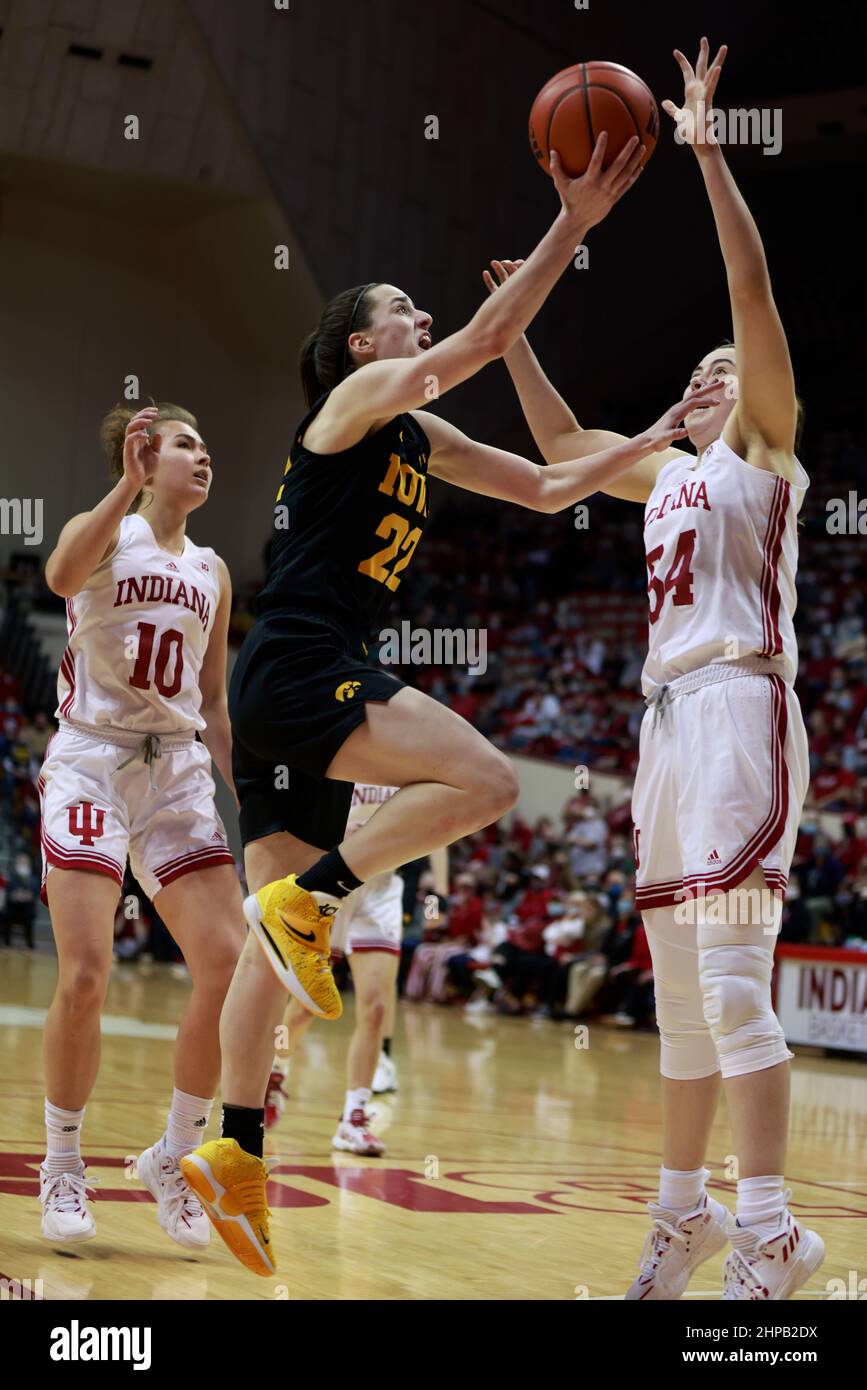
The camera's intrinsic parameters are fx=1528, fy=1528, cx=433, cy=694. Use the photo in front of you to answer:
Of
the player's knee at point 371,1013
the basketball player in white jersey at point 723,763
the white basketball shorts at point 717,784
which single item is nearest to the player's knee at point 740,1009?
the basketball player in white jersey at point 723,763

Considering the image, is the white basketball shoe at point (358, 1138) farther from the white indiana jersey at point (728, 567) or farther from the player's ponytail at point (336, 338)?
the player's ponytail at point (336, 338)

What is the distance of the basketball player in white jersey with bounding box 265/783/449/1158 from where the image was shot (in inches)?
266

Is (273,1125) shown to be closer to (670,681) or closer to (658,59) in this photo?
(670,681)

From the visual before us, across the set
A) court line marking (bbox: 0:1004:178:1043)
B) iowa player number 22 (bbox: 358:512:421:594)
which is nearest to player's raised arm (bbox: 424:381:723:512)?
iowa player number 22 (bbox: 358:512:421:594)

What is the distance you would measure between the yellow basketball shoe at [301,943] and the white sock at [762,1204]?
101cm

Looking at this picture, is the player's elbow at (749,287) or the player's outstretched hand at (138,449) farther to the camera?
the player's outstretched hand at (138,449)

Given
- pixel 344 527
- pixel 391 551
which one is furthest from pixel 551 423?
pixel 344 527

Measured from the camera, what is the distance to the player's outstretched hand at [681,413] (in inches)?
158

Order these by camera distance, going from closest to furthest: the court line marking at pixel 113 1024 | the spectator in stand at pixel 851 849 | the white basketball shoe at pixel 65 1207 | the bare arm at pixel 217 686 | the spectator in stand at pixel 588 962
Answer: the white basketball shoe at pixel 65 1207 → the bare arm at pixel 217 686 → the court line marking at pixel 113 1024 → the spectator in stand at pixel 851 849 → the spectator in stand at pixel 588 962

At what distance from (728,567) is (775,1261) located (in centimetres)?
164

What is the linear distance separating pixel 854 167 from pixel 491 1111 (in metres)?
22.4

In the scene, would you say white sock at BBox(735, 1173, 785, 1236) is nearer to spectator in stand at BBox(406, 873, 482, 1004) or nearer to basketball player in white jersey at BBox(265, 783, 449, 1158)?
basketball player in white jersey at BBox(265, 783, 449, 1158)

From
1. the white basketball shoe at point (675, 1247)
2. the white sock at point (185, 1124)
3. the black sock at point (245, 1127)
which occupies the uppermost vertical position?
the black sock at point (245, 1127)

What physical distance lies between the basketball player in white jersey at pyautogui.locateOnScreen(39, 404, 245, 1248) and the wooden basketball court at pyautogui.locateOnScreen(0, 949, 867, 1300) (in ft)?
1.05
